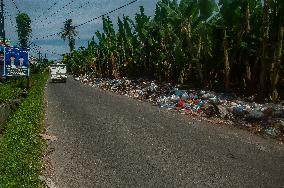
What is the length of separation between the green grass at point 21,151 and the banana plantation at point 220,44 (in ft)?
28.9

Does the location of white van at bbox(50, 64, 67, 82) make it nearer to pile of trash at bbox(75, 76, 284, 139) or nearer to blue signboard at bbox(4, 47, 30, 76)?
pile of trash at bbox(75, 76, 284, 139)

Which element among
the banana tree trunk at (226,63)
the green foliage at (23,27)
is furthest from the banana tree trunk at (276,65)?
the green foliage at (23,27)

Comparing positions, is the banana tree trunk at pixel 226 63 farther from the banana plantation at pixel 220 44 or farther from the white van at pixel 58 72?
the white van at pixel 58 72

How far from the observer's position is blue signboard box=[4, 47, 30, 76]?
66.4 ft

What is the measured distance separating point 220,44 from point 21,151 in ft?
39.7

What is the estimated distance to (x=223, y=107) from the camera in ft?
50.4

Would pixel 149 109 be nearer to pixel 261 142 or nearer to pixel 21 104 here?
pixel 21 104

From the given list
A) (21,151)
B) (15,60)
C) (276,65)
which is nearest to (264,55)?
(276,65)

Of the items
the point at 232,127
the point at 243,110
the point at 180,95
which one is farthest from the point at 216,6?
the point at 232,127

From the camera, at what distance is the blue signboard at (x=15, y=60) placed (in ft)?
66.4

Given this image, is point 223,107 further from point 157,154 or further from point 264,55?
point 157,154

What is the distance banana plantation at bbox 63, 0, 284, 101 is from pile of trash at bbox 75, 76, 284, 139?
3.87 ft

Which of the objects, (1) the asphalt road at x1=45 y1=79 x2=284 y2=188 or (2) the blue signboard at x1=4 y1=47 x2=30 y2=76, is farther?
(2) the blue signboard at x1=4 y1=47 x2=30 y2=76

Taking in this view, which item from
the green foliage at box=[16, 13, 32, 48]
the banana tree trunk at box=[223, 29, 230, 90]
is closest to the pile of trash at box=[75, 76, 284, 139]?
the banana tree trunk at box=[223, 29, 230, 90]
